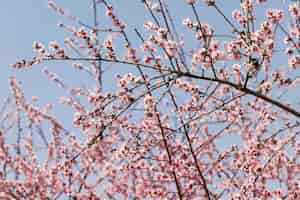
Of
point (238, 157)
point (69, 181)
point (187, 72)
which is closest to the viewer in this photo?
point (187, 72)

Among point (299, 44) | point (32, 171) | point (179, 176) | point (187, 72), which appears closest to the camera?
point (187, 72)

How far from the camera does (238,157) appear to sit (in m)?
6.86

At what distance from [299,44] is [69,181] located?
5.15 metres

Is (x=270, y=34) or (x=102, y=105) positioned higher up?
(x=270, y=34)

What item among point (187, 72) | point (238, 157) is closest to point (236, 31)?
point (187, 72)

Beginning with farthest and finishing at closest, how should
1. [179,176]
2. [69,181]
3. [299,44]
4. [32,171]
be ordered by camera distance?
[32,171] → [69,181] → [179,176] → [299,44]

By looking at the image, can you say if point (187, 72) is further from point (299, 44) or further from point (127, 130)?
point (127, 130)

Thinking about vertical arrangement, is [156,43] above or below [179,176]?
above

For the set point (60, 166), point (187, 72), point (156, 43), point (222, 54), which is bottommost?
point (60, 166)

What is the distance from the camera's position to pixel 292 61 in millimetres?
5469

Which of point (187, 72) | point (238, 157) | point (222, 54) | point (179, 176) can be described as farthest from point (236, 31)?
point (179, 176)

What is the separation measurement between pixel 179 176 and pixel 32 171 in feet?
14.2

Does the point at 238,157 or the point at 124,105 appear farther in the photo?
the point at 238,157

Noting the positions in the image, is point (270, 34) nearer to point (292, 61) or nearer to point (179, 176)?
point (292, 61)
